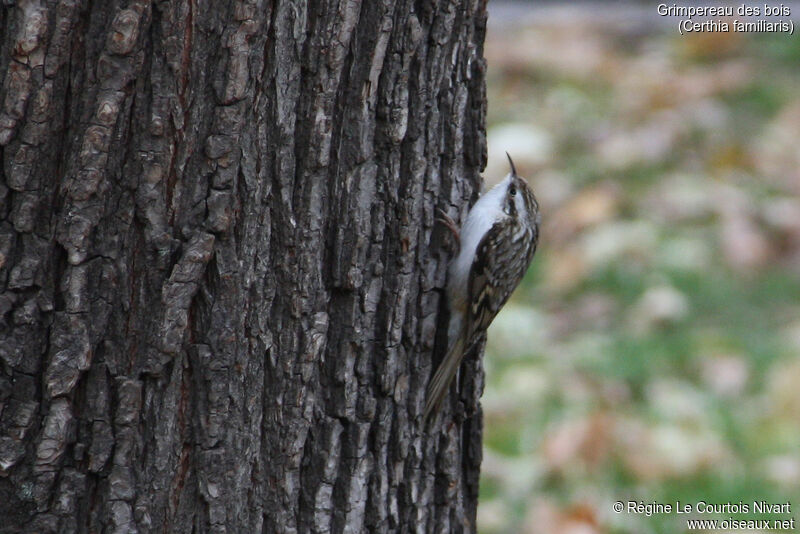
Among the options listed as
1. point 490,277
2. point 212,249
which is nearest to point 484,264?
point 490,277

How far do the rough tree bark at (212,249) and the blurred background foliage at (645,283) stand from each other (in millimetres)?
1843

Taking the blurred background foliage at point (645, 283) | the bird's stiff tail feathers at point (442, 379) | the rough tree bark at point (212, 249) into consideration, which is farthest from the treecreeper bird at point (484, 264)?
the blurred background foliage at point (645, 283)

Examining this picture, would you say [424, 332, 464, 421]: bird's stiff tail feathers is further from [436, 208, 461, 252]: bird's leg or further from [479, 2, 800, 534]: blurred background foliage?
[479, 2, 800, 534]: blurred background foliage

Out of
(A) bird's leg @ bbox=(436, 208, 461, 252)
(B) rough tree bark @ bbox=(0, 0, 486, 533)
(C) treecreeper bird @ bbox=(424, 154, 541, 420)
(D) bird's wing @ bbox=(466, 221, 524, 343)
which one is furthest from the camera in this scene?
(D) bird's wing @ bbox=(466, 221, 524, 343)

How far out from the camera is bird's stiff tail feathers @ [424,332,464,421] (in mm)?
2604

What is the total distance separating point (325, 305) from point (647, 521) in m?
2.15

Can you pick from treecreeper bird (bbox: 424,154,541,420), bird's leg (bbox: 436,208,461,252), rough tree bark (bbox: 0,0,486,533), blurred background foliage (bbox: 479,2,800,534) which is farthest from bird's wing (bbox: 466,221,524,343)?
blurred background foliage (bbox: 479,2,800,534)

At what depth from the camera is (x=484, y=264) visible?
347cm

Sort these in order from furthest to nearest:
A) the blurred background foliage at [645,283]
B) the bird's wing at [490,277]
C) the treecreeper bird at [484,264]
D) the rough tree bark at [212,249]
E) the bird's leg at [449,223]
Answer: the blurred background foliage at [645,283], the bird's wing at [490,277], the treecreeper bird at [484,264], the bird's leg at [449,223], the rough tree bark at [212,249]

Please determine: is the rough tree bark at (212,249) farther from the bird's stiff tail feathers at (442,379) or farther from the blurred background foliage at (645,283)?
the blurred background foliage at (645,283)

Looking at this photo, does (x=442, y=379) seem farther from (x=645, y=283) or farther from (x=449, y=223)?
(x=645, y=283)

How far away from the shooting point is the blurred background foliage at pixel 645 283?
416cm

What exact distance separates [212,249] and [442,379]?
0.78 metres

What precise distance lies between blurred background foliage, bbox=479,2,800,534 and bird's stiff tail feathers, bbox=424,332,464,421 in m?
1.45
